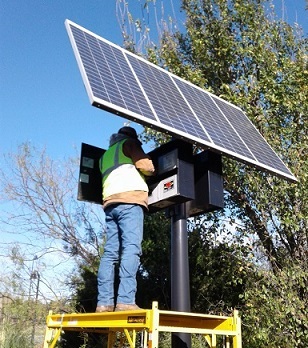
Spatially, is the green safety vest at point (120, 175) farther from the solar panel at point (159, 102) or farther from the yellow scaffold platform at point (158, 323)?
the yellow scaffold platform at point (158, 323)

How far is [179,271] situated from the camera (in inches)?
156

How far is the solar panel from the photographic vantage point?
353 centimetres

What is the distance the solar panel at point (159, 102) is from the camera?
3.53 meters

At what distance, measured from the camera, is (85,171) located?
467cm

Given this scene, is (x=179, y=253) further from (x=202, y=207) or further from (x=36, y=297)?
(x=36, y=297)

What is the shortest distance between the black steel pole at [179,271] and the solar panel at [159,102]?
84 centimetres

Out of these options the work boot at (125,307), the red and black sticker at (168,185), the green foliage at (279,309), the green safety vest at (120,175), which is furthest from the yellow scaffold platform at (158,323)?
the green foliage at (279,309)

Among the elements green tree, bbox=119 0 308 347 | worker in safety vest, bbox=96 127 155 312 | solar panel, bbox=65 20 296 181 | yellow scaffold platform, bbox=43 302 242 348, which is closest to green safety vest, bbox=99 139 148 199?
worker in safety vest, bbox=96 127 155 312

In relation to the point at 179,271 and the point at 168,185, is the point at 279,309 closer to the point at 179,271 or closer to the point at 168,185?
the point at 179,271

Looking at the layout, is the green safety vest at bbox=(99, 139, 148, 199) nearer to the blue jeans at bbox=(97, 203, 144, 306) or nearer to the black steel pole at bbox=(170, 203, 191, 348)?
the blue jeans at bbox=(97, 203, 144, 306)

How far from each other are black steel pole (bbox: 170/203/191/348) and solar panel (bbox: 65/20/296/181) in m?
0.84

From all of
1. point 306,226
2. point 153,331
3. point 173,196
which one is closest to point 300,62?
point 306,226

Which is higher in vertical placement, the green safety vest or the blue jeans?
the green safety vest

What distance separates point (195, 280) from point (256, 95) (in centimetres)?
419
